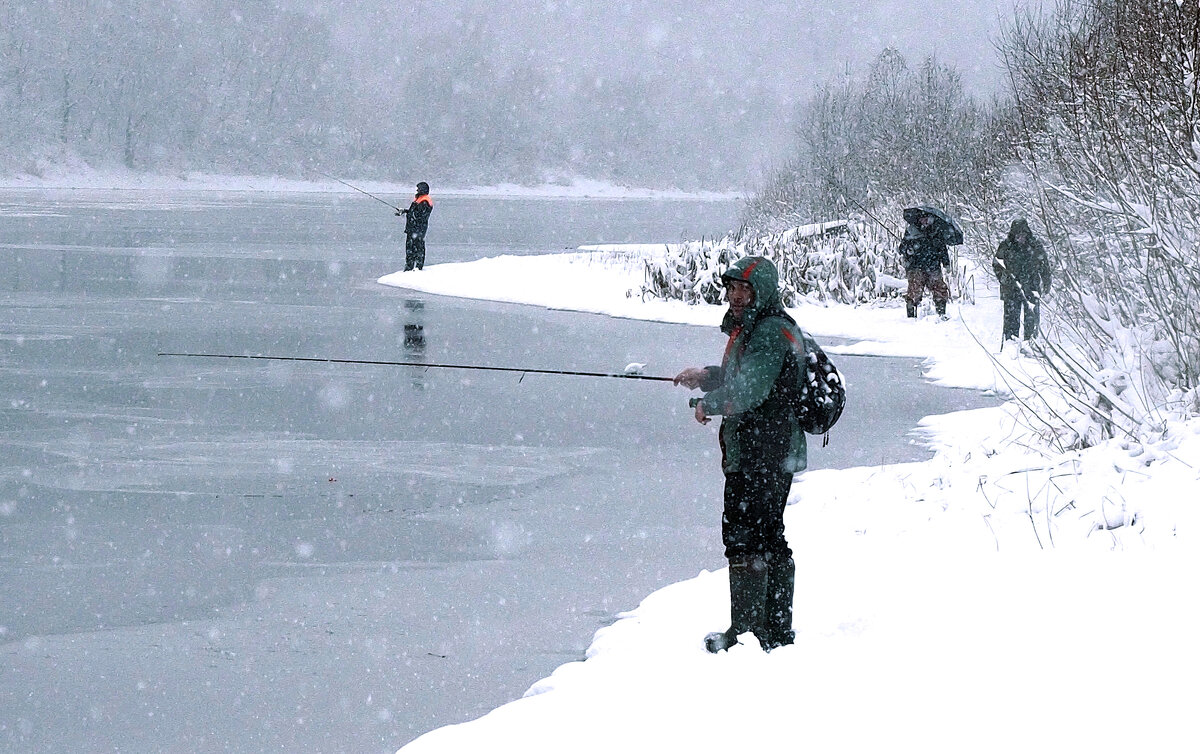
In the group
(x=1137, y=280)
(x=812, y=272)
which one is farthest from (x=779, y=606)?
(x=812, y=272)

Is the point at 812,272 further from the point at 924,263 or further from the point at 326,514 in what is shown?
the point at 326,514

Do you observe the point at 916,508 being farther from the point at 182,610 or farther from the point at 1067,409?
the point at 182,610

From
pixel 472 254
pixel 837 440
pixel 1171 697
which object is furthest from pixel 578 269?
pixel 1171 697

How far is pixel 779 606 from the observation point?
232 inches

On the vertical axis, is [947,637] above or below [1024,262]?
below

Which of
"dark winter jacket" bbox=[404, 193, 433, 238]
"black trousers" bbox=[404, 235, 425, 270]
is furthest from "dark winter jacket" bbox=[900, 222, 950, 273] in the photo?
"black trousers" bbox=[404, 235, 425, 270]

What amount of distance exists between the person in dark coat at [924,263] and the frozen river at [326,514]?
3.20 meters

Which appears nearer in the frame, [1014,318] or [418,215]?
[1014,318]

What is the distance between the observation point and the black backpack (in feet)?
18.3

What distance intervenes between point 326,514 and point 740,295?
371 cm

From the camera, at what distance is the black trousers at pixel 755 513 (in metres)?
5.70

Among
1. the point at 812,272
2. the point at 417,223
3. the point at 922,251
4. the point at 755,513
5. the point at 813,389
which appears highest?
the point at 417,223

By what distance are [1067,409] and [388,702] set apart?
18.3ft

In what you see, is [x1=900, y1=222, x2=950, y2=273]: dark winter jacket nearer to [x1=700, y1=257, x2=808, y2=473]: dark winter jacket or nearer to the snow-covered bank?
[x1=700, y1=257, x2=808, y2=473]: dark winter jacket
